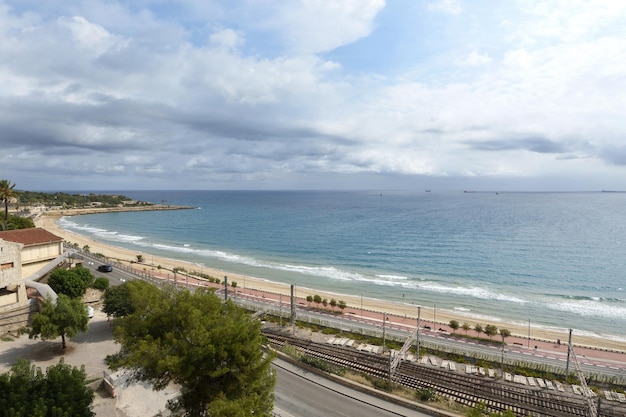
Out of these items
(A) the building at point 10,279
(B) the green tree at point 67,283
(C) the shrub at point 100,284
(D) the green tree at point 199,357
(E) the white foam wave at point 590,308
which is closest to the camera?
(D) the green tree at point 199,357

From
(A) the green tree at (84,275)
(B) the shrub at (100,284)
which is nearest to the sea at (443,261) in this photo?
(B) the shrub at (100,284)

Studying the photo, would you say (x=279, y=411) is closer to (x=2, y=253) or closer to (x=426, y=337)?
(x=426, y=337)

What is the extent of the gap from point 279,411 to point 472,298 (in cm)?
3933

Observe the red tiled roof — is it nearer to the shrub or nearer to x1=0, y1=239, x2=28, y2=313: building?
the shrub

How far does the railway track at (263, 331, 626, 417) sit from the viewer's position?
67.7 ft

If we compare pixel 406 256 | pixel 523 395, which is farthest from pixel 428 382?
pixel 406 256

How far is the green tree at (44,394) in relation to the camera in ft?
43.3

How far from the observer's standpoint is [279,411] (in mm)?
19188

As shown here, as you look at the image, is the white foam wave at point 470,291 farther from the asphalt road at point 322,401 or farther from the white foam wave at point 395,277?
the asphalt road at point 322,401

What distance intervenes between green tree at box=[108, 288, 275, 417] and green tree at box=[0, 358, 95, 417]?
189 centimetres

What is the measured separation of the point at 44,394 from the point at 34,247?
30661 mm

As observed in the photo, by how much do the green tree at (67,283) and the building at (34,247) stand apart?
5530mm

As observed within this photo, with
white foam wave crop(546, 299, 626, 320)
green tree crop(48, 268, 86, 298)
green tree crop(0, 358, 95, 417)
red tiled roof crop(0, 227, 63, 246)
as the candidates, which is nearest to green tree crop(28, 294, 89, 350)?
green tree crop(0, 358, 95, 417)

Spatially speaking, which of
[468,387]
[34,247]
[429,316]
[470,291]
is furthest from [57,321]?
[470,291]
